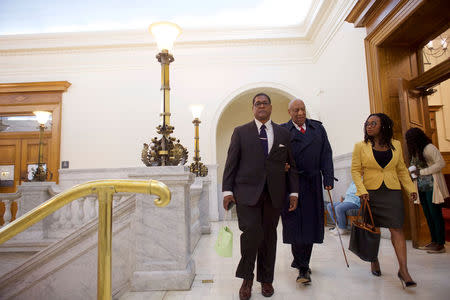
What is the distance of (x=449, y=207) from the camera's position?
7.04 metres

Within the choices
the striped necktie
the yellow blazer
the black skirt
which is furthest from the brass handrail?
the black skirt

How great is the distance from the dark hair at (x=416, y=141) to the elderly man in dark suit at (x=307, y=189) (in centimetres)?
193

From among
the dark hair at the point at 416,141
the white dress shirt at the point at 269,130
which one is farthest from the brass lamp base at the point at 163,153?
the dark hair at the point at 416,141

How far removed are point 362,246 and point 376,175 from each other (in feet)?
2.33

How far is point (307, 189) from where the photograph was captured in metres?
3.21

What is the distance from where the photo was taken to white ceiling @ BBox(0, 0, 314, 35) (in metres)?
8.60

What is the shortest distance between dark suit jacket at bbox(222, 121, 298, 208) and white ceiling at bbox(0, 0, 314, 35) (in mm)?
6621

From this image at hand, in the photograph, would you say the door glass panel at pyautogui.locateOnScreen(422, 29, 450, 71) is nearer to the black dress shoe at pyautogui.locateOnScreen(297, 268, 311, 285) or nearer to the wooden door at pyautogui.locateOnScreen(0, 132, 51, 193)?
the black dress shoe at pyautogui.locateOnScreen(297, 268, 311, 285)

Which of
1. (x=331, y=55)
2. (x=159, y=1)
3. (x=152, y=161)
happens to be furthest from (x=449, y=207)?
(x=159, y=1)

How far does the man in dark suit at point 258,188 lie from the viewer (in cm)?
271

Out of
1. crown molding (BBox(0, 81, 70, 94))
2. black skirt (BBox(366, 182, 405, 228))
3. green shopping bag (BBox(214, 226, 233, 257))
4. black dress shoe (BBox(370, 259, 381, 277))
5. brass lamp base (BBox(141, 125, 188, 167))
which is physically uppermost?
crown molding (BBox(0, 81, 70, 94))

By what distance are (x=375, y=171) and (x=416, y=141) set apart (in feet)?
5.91

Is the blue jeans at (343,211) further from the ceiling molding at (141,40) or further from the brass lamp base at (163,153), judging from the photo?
the ceiling molding at (141,40)

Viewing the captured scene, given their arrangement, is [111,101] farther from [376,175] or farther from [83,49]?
[376,175]
